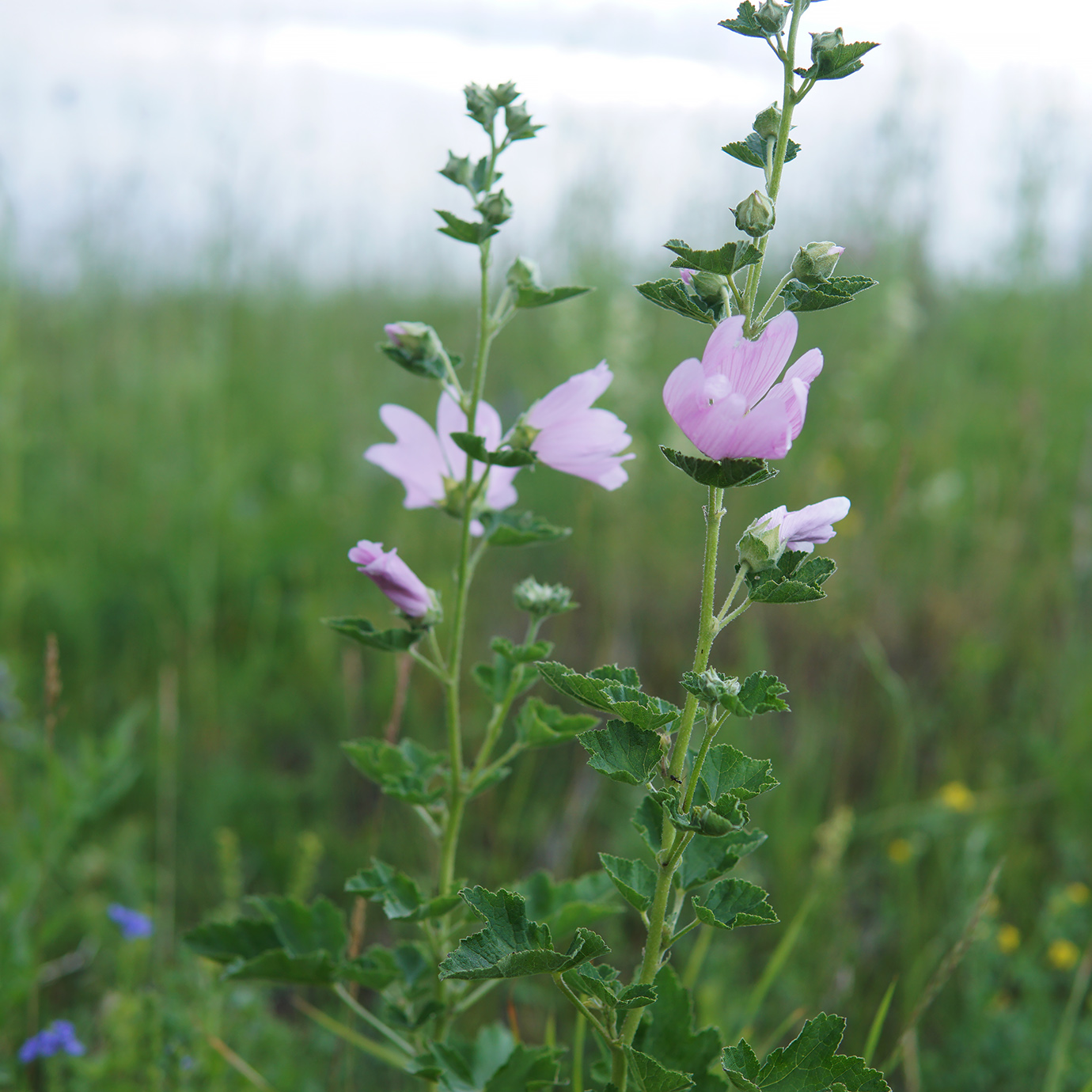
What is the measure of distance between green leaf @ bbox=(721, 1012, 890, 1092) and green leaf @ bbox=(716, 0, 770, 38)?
0.86m

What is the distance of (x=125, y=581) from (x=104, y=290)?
11.4ft

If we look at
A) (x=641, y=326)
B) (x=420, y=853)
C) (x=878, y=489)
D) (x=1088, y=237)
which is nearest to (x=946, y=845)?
(x=420, y=853)

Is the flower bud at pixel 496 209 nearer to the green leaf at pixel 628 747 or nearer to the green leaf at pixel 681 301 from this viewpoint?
the green leaf at pixel 681 301

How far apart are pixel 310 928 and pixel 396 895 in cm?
19

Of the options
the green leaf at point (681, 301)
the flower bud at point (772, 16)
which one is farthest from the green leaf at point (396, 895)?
the flower bud at point (772, 16)

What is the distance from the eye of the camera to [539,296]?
3.44ft

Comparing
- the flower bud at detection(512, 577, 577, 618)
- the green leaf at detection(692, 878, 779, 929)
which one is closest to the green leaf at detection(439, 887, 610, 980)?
the green leaf at detection(692, 878, 779, 929)

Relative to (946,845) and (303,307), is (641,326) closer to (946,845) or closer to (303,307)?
→ (303,307)

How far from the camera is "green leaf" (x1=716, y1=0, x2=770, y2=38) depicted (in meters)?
0.86

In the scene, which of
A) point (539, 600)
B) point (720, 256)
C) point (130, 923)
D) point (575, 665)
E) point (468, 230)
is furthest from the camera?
point (575, 665)

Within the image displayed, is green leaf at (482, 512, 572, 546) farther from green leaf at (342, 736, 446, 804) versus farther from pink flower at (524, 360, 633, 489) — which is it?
green leaf at (342, 736, 446, 804)

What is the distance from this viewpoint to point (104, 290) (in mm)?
5852

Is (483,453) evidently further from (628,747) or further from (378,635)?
(628,747)

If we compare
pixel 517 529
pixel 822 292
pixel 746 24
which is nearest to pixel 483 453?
pixel 517 529
